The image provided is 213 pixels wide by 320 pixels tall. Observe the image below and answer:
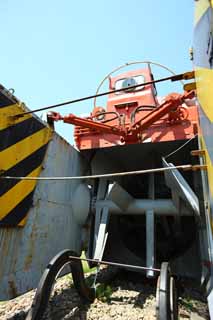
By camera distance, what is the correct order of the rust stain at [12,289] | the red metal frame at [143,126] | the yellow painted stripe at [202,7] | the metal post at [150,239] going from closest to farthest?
1. the yellow painted stripe at [202,7]
2. the rust stain at [12,289]
3. the metal post at [150,239]
4. the red metal frame at [143,126]

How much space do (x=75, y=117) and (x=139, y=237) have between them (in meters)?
1.98

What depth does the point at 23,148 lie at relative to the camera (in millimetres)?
1894

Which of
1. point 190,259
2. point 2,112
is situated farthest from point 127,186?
point 2,112

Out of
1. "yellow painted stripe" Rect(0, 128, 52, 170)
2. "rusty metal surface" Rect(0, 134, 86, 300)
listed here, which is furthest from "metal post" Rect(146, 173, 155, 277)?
"yellow painted stripe" Rect(0, 128, 52, 170)

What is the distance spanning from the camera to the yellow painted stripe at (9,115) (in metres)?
1.69

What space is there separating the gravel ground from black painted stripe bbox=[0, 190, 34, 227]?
674mm

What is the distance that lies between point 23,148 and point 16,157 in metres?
0.12

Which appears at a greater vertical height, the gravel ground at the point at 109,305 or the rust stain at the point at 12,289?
the rust stain at the point at 12,289

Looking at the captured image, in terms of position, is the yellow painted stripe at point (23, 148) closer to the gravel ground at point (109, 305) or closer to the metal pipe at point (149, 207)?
the metal pipe at point (149, 207)

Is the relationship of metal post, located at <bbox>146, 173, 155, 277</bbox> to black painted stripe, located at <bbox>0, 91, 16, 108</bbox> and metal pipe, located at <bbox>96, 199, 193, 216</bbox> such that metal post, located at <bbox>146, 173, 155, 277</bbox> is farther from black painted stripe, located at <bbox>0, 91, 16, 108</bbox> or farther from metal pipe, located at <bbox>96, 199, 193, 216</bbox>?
black painted stripe, located at <bbox>0, 91, 16, 108</bbox>

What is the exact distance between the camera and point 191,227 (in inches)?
121

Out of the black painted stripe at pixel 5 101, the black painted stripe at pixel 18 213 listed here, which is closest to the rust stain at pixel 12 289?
the black painted stripe at pixel 18 213

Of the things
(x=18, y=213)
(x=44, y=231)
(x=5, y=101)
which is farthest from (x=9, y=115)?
(x=44, y=231)

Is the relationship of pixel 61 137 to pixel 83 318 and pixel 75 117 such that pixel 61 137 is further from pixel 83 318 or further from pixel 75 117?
pixel 83 318
